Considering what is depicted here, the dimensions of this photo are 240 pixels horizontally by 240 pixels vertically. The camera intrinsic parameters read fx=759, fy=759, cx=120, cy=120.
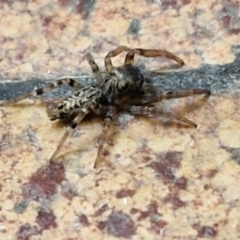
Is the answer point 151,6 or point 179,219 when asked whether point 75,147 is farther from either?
point 151,6

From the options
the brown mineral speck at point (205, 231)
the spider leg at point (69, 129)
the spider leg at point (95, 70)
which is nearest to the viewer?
the brown mineral speck at point (205, 231)

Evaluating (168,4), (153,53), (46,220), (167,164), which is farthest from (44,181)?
(168,4)

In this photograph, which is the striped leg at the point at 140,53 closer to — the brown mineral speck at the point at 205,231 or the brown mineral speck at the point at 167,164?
the brown mineral speck at the point at 167,164

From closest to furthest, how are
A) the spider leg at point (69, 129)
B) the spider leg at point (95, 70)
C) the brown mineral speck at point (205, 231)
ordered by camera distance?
the brown mineral speck at point (205, 231)
the spider leg at point (69, 129)
the spider leg at point (95, 70)

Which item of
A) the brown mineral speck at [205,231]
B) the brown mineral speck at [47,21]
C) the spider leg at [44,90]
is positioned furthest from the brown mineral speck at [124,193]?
the brown mineral speck at [47,21]

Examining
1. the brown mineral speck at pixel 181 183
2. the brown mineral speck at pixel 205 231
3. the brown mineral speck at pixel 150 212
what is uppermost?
the brown mineral speck at pixel 181 183

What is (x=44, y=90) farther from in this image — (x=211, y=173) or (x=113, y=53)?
(x=211, y=173)

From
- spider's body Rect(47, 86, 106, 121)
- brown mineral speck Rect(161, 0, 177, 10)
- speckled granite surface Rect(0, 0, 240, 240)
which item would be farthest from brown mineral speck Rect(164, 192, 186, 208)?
brown mineral speck Rect(161, 0, 177, 10)
